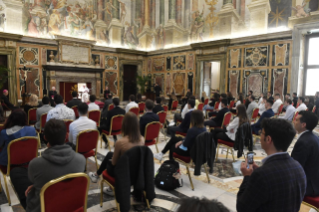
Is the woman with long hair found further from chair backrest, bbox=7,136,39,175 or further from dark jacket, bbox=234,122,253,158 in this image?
chair backrest, bbox=7,136,39,175

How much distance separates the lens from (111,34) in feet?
45.9

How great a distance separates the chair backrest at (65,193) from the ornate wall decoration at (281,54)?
414 inches

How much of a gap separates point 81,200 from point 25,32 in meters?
12.0

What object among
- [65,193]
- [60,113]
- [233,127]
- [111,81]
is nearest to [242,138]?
Answer: [233,127]

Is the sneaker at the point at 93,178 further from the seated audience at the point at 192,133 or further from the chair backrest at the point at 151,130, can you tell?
the seated audience at the point at 192,133

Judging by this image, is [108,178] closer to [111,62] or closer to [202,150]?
[202,150]

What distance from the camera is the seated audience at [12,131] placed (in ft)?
8.82

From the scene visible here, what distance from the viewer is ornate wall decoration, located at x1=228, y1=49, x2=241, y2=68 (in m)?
11.0

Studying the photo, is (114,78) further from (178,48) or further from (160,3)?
(160,3)

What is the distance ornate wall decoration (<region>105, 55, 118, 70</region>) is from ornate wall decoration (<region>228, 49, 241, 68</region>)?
289 inches

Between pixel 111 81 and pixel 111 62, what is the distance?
126 centimetres

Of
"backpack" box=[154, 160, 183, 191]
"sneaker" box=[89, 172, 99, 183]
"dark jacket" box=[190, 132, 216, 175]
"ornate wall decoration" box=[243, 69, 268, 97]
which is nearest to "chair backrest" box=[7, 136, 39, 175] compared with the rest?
"sneaker" box=[89, 172, 99, 183]

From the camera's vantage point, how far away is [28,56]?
10766 millimetres

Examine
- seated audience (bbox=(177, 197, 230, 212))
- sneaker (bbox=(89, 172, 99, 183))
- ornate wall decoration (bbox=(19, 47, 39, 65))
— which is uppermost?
ornate wall decoration (bbox=(19, 47, 39, 65))
